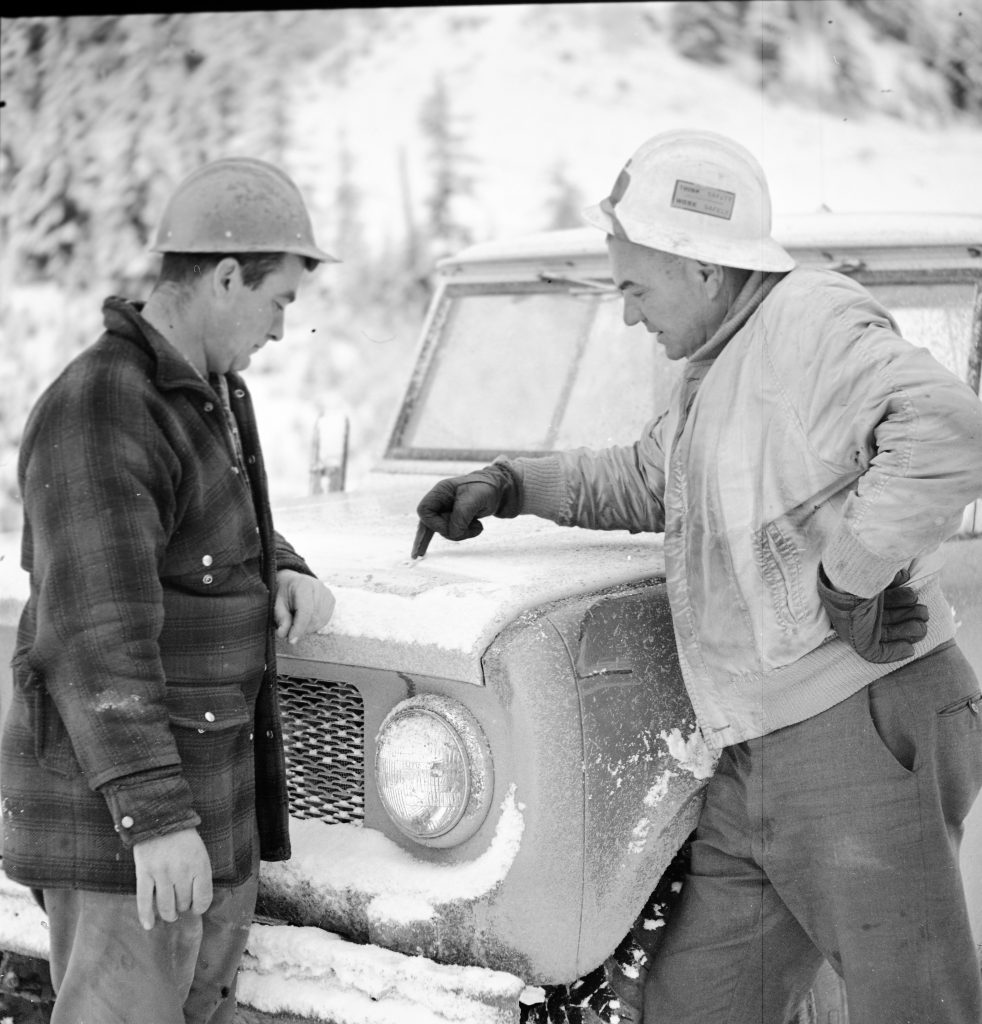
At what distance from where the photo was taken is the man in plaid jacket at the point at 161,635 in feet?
5.95

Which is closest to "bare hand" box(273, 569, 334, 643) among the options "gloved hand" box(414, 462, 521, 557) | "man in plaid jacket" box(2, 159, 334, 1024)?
"man in plaid jacket" box(2, 159, 334, 1024)

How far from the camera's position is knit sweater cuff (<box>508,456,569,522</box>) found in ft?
8.96

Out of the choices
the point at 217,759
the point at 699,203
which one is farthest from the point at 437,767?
the point at 699,203

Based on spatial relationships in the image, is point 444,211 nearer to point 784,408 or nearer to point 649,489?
point 649,489

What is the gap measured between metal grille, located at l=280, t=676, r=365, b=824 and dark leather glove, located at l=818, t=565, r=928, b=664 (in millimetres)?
859

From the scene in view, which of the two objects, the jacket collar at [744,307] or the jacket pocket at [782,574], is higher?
the jacket collar at [744,307]

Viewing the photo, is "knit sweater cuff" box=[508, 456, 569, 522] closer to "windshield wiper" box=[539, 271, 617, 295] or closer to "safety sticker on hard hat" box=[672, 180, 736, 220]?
"safety sticker on hard hat" box=[672, 180, 736, 220]

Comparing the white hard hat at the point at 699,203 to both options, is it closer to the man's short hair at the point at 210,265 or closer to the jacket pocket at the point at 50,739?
the man's short hair at the point at 210,265

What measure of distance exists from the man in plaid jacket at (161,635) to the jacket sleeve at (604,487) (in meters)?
0.71

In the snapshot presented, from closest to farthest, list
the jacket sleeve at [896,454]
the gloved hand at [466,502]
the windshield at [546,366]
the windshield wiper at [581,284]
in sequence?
the jacket sleeve at [896,454], the gloved hand at [466,502], the windshield at [546,366], the windshield wiper at [581,284]

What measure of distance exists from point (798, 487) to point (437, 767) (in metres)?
0.77

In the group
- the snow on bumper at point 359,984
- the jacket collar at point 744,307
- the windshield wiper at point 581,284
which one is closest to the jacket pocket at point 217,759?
the snow on bumper at point 359,984

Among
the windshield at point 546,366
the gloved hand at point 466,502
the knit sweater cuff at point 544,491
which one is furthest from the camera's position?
the windshield at point 546,366

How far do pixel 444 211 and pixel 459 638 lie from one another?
17.4 feet
